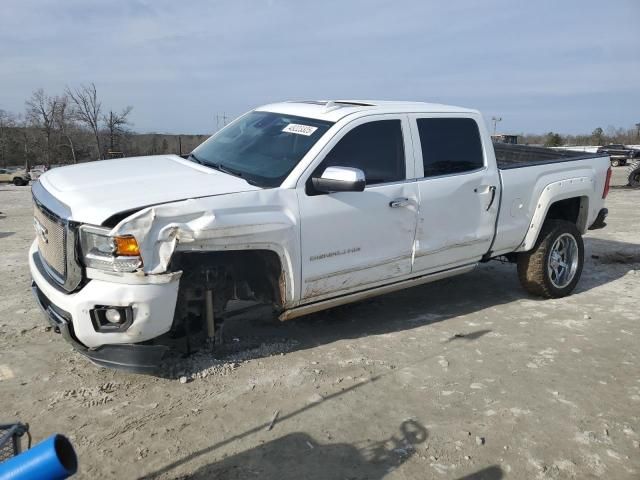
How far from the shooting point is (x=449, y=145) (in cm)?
482

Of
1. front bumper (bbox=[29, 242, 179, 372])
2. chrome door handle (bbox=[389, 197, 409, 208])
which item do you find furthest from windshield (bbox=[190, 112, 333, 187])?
front bumper (bbox=[29, 242, 179, 372])

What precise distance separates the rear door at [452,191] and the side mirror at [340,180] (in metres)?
0.90

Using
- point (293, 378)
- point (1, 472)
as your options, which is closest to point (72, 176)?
point (293, 378)

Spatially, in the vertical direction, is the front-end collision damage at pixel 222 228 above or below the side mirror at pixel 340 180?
below

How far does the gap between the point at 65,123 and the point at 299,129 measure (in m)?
74.4

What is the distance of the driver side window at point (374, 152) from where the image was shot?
4.16 metres

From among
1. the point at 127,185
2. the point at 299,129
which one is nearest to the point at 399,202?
the point at 299,129

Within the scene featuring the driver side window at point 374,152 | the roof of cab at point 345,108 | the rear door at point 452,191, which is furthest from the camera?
the rear door at point 452,191

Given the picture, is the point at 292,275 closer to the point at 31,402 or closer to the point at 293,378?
the point at 293,378

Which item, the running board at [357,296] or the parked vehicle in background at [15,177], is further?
the parked vehicle in background at [15,177]

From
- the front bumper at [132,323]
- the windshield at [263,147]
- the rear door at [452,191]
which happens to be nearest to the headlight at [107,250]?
the front bumper at [132,323]

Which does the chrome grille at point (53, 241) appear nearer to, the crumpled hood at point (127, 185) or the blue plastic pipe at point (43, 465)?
the crumpled hood at point (127, 185)

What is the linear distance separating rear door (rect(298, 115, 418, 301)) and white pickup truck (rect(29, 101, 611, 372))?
0.01 meters

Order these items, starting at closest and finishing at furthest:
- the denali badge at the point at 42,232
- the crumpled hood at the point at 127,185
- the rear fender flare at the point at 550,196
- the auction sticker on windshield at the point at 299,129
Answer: the crumpled hood at the point at 127,185 < the denali badge at the point at 42,232 < the auction sticker on windshield at the point at 299,129 < the rear fender flare at the point at 550,196
